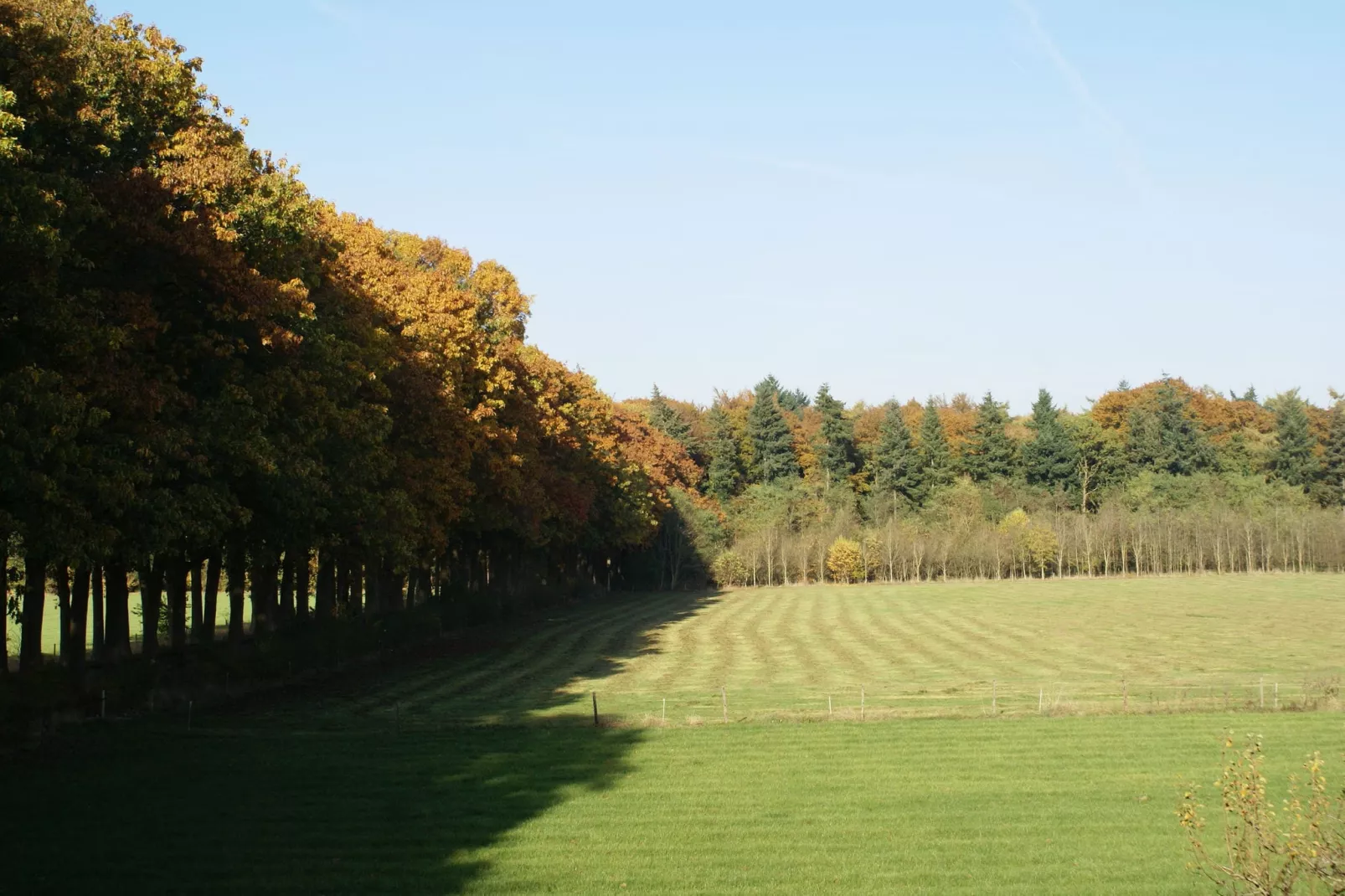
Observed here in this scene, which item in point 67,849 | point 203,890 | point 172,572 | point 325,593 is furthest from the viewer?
point 325,593

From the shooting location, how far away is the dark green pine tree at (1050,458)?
128 m

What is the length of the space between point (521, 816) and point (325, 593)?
89.8ft

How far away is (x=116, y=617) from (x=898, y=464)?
108918mm

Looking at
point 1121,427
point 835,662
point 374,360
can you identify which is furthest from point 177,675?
point 1121,427

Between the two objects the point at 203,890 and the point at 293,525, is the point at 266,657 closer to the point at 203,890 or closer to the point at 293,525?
the point at 293,525

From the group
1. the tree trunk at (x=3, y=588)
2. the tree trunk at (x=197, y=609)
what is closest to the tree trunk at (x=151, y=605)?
the tree trunk at (x=3, y=588)

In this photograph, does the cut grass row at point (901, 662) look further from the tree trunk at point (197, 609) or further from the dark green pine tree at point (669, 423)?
the dark green pine tree at point (669, 423)

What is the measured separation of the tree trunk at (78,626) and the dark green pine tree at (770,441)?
374ft

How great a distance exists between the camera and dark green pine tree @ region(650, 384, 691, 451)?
137625mm

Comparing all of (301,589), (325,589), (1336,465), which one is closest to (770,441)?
(1336,465)

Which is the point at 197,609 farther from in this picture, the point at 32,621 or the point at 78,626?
the point at 32,621

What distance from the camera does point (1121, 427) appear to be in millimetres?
139000

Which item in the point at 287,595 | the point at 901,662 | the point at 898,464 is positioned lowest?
the point at 901,662

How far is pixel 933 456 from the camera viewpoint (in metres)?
134
